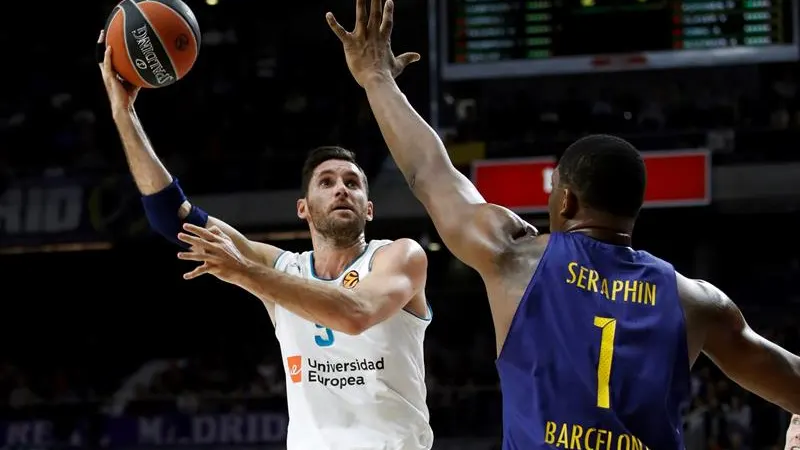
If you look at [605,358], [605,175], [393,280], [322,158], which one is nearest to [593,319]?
[605,358]

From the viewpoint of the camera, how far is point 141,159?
5.16 metres

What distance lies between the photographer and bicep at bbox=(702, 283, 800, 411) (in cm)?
299

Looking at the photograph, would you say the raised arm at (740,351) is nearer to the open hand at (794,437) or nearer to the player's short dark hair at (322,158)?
the open hand at (794,437)

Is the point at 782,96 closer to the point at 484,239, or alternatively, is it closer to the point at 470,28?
the point at 470,28

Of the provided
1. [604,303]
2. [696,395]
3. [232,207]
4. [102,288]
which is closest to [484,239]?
[604,303]

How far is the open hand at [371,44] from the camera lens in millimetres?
3441

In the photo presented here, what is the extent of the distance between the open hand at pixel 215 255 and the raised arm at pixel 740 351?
1.32 m

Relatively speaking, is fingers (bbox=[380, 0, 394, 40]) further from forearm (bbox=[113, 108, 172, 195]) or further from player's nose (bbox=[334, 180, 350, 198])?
forearm (bbox=[113, 108, 172, 195])

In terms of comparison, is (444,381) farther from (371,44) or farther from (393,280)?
(371,44)

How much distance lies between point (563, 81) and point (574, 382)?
13.7 meters

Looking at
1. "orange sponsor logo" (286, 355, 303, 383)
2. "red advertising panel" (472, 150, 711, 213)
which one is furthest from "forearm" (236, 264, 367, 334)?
"red advertising panel" (472, 150, 711, 213)

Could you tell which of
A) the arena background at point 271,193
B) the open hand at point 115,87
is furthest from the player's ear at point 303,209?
the arena background at point 271,193

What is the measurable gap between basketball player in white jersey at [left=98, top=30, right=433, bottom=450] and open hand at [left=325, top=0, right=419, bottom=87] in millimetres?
800

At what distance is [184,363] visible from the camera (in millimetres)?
16078
